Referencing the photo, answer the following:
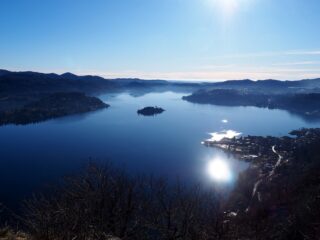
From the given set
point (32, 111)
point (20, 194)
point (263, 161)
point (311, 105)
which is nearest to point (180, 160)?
point (263, 161)

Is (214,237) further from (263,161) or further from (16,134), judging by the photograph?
(16,134)

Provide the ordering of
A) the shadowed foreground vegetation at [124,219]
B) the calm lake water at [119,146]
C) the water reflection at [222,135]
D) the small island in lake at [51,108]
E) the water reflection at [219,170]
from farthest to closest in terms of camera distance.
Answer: the small island in lake at [51,108], the water reflection at [222,135], the water reflection at [219,170], the calm lake water at [119,146], the shadowed foreground vegetation at [124,219]

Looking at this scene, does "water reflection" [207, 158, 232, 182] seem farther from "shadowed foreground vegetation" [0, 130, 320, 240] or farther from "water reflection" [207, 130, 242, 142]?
"shadowed foreground vegetation" [0, 130, 320, 240]

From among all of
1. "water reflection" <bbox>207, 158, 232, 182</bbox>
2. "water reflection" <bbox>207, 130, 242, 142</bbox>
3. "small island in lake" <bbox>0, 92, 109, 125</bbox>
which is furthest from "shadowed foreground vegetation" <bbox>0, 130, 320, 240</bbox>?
"small island in lake" <bbox>0, 92, 109, 125</bbox>

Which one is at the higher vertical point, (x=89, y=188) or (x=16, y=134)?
(x=89, y=188)

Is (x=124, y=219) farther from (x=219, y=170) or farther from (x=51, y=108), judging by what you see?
(x=51, y=108)

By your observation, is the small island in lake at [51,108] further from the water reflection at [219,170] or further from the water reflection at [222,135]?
the water reflection at [219,170]

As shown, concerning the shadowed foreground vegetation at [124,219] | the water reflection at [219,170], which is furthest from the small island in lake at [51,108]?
the shadowed foreground vegetation at [124,219]
